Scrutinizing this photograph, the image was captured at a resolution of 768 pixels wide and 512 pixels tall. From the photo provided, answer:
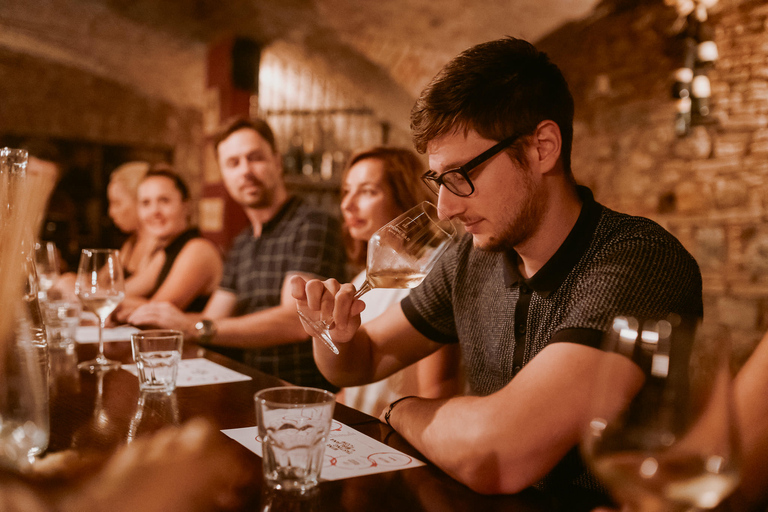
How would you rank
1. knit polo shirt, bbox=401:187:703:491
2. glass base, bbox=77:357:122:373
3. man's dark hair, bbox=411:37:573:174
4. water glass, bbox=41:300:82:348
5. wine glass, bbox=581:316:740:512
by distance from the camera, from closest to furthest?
wine glass, bbox=581:316:740:512, knit polo shirt, bbox=401:187:703:491, man's dark hair, bbox=411:37:573:174, glass base, bbox=77:357:122:373, water glass, bbox=41:300:82:348

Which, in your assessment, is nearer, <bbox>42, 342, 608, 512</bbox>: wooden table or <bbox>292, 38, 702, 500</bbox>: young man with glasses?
<bbox>42, 342, 608, 512</bbox>: wooden table

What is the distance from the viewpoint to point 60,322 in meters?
1.76

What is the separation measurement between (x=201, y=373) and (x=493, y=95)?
96 centimetres

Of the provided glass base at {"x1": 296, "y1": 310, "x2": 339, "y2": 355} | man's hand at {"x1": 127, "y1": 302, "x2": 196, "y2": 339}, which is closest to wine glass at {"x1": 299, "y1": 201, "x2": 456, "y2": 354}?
glass base at {"x1": 296, "y1": 310, "x2": 339, "y2": 355}

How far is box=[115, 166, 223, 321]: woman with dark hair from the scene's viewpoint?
110 inches

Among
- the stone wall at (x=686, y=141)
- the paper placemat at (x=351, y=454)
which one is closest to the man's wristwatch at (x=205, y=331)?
the paper placemat at (x=351, y=454)

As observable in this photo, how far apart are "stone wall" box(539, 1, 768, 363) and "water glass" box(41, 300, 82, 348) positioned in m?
3.97

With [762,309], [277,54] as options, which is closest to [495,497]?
[762,309]

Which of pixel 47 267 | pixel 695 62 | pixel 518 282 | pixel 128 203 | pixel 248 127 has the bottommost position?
pixel 47 267

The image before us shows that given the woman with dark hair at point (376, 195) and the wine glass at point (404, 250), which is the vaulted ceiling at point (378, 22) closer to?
the woman with dark hair at point (376, 195)

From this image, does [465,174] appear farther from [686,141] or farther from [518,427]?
[686,141]

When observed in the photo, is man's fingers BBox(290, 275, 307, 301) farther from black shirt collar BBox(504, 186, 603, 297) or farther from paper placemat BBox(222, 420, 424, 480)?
black shirt collar BBox(504, 186, 603, 297)

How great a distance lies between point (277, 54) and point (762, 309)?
463 cm

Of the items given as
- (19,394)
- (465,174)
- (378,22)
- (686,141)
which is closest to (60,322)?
(19,394)
